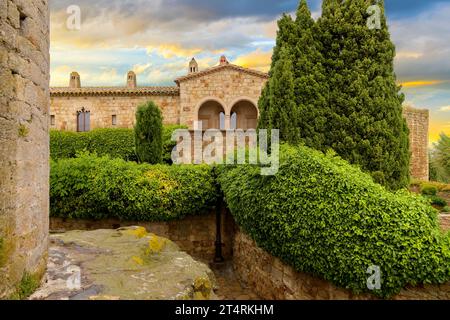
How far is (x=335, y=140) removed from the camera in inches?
427

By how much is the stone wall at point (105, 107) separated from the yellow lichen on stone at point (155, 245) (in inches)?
684

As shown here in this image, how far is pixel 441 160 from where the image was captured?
3052 centimetres

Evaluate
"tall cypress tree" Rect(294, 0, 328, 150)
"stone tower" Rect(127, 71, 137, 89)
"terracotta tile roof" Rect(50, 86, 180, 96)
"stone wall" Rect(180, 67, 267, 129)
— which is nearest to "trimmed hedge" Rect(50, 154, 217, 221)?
"tall cypress tree" Rect(294, 0, 328, 150)

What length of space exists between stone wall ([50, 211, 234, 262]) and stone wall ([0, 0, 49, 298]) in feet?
21.0

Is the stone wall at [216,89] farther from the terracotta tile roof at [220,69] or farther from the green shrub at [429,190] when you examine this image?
the green shrub at [429,190]

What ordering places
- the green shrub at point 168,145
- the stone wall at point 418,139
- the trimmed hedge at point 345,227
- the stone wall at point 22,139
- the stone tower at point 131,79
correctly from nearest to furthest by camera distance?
the stone wall at point 22,139, the trimmed hedge at point 345,227, the green shrub at point 168,145, the stone wall at point 418,139, the stone tower at point 131,79

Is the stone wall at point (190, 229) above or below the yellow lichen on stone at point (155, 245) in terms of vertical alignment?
below

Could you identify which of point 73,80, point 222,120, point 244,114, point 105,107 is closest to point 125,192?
point 105,107

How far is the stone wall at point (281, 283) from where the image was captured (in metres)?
5.69

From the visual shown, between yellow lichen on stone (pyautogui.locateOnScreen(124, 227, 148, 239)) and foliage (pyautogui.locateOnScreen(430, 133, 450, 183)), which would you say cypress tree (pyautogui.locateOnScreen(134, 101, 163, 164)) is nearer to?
yellow lichen on stone (pyautogui.locateOnScreen(124, 227, 148, 239))

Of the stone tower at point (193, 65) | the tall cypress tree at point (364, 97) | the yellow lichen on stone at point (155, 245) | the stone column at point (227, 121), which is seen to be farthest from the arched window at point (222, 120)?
the yellow lichen on stone at point (155, 245)

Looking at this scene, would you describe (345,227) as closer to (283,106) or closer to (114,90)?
(283,106)
